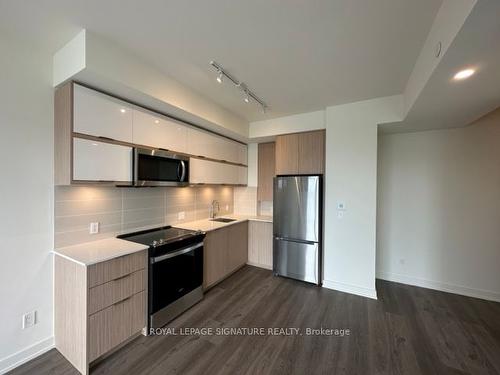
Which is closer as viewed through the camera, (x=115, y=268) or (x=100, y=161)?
(x=115, y=268)

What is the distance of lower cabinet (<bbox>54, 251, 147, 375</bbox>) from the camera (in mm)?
1686

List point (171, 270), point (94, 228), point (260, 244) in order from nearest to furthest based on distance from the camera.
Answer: point (94, 228) < point (171, 270) < point (260, 244)

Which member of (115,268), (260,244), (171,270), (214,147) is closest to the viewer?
(115,268)

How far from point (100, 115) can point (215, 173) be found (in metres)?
1.73

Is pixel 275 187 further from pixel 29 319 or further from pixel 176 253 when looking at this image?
pixel 29 319

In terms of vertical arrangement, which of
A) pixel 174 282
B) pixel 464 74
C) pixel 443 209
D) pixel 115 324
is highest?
pixel 464 74

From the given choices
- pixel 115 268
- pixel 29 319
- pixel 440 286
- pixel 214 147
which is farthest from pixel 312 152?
pixel 29 319

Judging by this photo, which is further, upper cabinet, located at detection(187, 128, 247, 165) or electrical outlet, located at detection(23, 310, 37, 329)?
upper cabinet, located at detection(187, 128, 247, 165)

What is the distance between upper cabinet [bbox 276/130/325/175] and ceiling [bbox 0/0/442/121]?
1.02 meters

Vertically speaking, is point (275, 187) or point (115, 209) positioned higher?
point (275, 187)

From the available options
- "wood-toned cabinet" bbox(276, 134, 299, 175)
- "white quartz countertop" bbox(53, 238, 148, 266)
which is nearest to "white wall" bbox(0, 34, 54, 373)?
"white quartz countertop" bbox(53, 238, 148, 266)

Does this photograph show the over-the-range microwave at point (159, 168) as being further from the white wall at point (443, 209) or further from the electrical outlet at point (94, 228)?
the white wall at point (443, 209)

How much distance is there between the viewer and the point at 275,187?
3547 millimetres

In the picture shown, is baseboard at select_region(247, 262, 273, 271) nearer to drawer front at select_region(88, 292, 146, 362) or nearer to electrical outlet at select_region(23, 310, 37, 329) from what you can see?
drawer front at select_region(88, 292, 146, 362)
